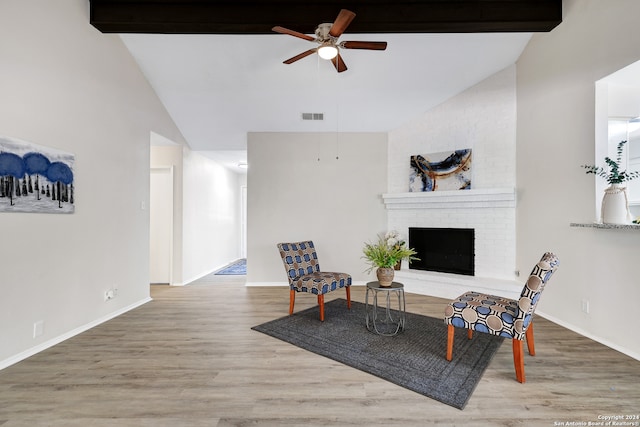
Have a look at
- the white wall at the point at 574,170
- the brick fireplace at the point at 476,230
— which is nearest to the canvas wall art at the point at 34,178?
the brick fireplace at the point at 476,230

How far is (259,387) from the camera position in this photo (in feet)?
6.44

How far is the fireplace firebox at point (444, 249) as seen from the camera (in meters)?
4.21

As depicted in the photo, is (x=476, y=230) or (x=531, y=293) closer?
(x=531, y=293)

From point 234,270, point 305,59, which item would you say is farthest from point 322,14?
point 234,270

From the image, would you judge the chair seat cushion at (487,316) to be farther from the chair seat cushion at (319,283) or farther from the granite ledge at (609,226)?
the chair seat cushion at (319,283)

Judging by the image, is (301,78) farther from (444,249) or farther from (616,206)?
(616,206)

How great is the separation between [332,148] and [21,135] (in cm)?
381

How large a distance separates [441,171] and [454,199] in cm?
49

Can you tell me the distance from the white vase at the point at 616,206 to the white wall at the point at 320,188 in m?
2.84

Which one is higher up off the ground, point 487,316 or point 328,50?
point 328,50

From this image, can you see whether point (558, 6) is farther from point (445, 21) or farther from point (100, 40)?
point (100, 40)

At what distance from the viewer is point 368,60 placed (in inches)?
141

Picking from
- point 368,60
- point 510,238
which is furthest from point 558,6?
point 510,238

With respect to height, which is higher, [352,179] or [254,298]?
[352,179]
